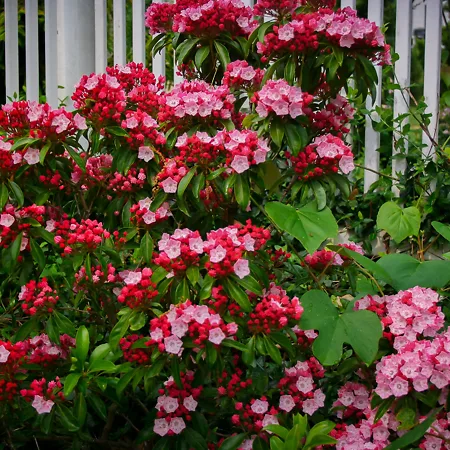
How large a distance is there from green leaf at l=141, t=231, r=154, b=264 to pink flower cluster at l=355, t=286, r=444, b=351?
0.65 meters

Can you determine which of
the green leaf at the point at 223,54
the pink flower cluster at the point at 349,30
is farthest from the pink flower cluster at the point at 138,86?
the pink flower cluster at the point at 349,30

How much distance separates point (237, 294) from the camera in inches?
70.6

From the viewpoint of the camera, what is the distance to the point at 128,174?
2256mm

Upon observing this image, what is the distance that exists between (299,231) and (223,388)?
1.53 feet

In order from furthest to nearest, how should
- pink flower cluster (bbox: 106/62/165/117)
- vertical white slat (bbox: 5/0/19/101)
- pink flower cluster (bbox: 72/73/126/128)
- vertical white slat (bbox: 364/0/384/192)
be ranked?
vertical white slat (bbox: 5/0/19/101)
vertical white slat (bbox: 364/0/384/192)
pink flower cluster (bbox: 106/62/165/117)
pink flower cluster (bbox: 72/73/126/128)

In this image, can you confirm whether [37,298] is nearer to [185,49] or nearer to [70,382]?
[70,382]

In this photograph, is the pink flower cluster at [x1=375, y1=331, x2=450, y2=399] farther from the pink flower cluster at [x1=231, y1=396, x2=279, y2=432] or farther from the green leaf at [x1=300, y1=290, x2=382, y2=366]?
the pink flower cluster at [x1=231, y1=396, x2=279, y2=432]

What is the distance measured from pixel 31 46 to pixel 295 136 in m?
2.95

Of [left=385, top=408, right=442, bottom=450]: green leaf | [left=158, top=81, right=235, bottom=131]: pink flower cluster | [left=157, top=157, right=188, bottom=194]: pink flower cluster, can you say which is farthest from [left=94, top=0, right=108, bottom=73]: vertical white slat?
[left=385, top=408, right=442, bottom=450]: green leaf

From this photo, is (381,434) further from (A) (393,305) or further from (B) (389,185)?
(B) (389,185)

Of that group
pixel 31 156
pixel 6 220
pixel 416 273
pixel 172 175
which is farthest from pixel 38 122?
pixel 416 273

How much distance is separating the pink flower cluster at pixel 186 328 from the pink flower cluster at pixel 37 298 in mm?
427

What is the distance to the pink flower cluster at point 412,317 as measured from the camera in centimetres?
182

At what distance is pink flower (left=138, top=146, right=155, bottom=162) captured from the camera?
221 centimetres
